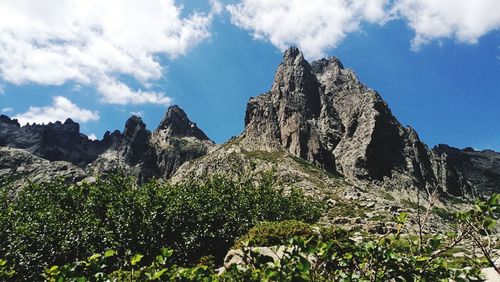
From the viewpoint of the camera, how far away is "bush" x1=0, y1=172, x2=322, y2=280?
23031 mm

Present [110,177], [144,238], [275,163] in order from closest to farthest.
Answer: [144,238]
[110,177]
[275,163]

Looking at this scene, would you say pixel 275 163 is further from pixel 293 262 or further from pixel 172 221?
pixel 293 262

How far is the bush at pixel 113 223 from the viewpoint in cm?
2303

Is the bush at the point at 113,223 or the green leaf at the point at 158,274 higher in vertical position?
the bush at the point at 113,223

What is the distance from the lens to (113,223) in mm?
25500

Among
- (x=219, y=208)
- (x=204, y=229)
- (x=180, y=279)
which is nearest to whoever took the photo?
(x=180, y=279)

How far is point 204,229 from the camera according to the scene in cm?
2773

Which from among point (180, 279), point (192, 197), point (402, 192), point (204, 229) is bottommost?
point (180, 279)

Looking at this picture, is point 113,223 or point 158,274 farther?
point 113,223

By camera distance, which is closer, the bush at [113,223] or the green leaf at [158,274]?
the green leaf at [158,274]

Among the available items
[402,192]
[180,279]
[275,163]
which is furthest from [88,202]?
[402,192]

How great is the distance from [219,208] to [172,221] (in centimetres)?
440

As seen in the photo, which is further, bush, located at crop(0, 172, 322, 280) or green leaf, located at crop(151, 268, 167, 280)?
bush, located at crop(0, 172, 322, 280)

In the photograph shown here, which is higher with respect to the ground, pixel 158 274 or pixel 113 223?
pixel 113 223
